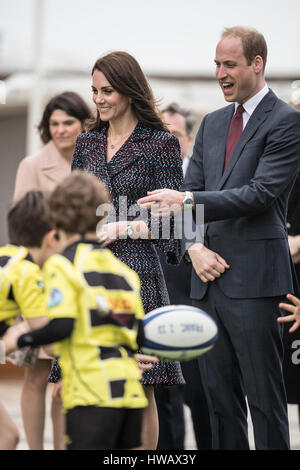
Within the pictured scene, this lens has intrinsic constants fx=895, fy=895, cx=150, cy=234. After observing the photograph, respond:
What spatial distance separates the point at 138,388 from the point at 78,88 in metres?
7.86

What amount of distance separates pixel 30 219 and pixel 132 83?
3.20 ft

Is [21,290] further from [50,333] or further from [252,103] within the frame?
[252,103]

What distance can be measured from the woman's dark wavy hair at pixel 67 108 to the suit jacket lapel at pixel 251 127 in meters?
1.56

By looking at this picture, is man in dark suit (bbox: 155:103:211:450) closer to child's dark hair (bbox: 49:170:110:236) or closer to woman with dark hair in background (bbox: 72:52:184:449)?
woman with dark hair in background (bbox: 72:52:184:449)

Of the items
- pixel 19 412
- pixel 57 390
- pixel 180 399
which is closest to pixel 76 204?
pixel 57 390

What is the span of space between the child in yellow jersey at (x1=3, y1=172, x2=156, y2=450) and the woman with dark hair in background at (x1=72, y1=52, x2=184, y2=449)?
0.87 m

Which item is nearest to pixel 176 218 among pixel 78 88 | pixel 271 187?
pixel 271 187

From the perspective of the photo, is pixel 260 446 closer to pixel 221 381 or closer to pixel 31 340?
pixel 221 381

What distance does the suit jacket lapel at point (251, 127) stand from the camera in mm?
3910

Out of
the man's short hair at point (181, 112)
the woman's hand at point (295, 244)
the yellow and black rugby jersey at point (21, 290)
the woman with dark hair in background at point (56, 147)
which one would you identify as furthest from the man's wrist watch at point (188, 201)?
the man's short hair at point (181, 112)

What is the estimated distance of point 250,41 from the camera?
394 cm

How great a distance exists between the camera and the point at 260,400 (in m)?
3.79

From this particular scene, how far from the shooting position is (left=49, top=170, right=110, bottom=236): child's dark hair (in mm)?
3035

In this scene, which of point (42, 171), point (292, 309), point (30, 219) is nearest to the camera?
point (30, 219)
